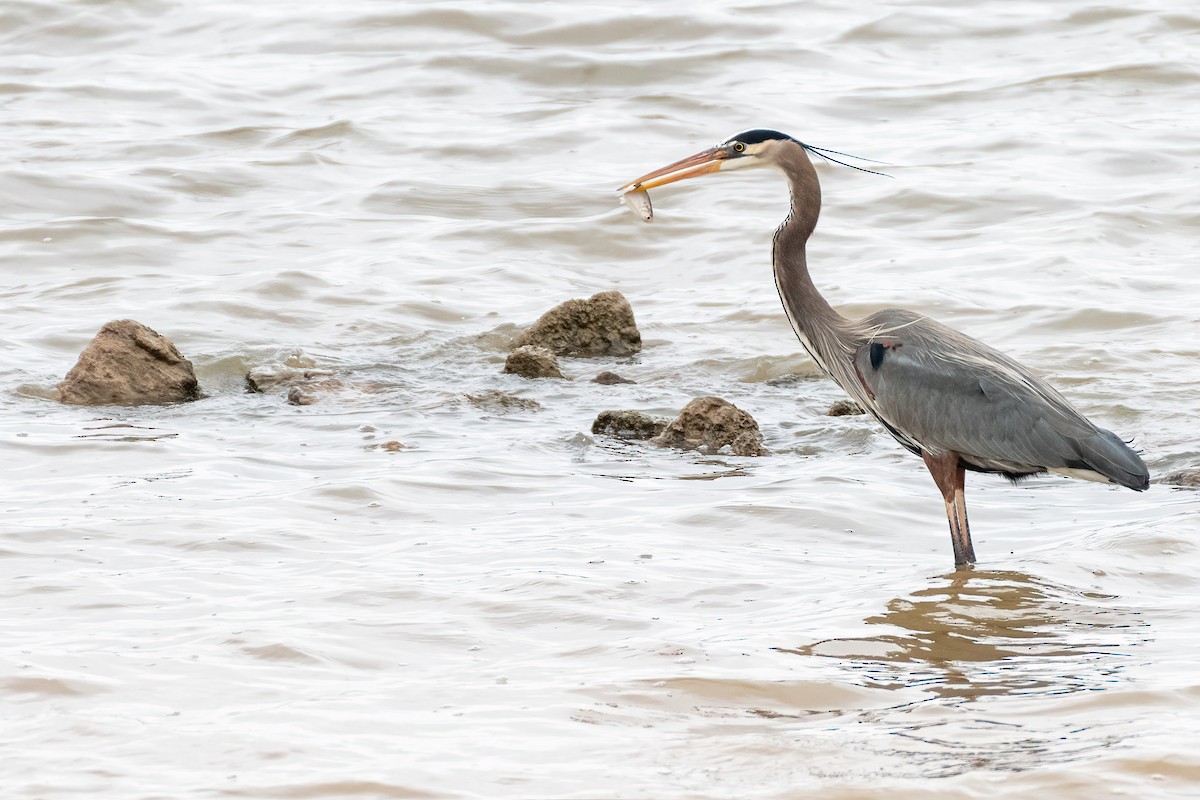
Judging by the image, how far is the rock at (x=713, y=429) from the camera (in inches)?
324

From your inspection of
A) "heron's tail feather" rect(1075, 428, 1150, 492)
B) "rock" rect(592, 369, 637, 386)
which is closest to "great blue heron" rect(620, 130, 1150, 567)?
"heron's tail feather" rect(1075, 428, 1150, 492)

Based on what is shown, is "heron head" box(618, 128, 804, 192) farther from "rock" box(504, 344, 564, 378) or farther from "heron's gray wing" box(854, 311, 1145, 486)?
"rock" box(504, 344, 564, 378)

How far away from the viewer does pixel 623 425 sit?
8.49 m

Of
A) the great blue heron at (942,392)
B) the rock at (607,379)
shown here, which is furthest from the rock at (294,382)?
the great blue heron at (942,392)

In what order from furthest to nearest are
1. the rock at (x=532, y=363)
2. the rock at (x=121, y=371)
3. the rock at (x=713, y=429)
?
1. the rock at (x=532, y=363)
2. the rock at (x=121, y=371)
3. the rock at (x=713, y=429)

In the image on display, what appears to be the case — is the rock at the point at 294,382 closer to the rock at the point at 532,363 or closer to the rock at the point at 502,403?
the rock at the point at 502,403

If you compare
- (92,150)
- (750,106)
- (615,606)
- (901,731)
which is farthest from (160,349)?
(750,106)

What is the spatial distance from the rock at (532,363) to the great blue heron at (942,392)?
80.1 inches

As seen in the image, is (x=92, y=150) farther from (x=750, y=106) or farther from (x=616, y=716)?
(x=616, y=716)

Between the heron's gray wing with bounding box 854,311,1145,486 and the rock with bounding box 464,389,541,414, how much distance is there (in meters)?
2.29

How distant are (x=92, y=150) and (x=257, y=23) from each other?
4775mm

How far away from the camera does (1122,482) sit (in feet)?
22.3

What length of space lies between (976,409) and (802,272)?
119 centimetres

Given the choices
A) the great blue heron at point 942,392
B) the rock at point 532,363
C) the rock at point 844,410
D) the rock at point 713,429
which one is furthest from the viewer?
the rock at point 532,363
